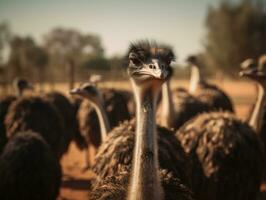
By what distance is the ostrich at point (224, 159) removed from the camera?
12.6ft

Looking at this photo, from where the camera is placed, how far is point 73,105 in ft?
28.3

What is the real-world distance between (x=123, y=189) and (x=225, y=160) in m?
1.59

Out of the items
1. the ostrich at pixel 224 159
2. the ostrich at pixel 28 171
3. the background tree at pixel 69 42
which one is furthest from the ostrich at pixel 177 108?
the background tree at pixel 69 42

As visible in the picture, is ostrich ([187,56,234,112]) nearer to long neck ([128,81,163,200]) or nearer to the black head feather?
the black head feather

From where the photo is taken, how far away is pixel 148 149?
238 cm

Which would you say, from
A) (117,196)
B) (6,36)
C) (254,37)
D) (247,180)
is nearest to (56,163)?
(117,196)

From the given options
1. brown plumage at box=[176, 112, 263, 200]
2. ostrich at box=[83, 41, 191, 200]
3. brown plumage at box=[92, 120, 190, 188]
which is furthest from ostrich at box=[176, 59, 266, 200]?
ostrich at box=[83, 41, 191, 200]

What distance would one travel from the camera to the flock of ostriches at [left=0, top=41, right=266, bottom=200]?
244 centimetres

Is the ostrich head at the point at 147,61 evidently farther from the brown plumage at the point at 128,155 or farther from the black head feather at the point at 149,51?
the brown plumage at the point at 128,155

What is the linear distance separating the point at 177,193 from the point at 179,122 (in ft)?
11.9

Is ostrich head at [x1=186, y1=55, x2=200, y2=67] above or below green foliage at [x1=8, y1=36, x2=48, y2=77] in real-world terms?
below

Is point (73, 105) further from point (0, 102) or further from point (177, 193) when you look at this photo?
point (177, 193)

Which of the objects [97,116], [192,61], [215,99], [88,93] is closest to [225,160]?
[88,93]

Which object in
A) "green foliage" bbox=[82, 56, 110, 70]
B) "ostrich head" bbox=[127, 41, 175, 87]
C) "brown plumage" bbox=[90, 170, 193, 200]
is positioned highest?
"green foliage" bbox=[82, 56, 110, 70]
